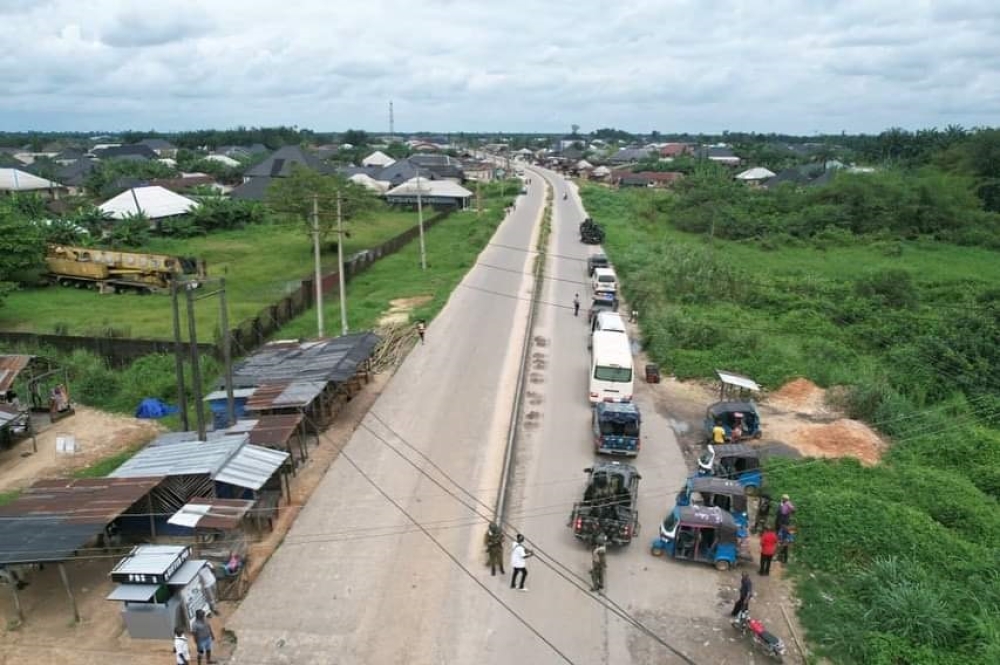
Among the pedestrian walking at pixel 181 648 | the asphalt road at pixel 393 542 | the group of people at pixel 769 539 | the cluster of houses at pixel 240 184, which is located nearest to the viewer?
the pedestrian walking at pixel 181 648

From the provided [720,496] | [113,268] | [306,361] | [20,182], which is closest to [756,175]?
[113,268]

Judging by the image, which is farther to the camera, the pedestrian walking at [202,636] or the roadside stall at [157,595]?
the roadside stall at [157,595]

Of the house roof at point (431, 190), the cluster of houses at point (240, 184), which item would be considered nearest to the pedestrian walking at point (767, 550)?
the cluster of houses at point (240, 184)

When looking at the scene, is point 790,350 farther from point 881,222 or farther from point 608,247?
point 881,222

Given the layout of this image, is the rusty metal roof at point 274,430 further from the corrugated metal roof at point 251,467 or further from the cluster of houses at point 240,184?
the cluster of houses at point 240,184

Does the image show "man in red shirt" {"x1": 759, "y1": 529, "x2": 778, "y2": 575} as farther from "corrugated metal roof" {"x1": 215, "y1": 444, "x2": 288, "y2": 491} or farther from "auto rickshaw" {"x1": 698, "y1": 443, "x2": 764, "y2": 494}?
"corrugated metal roof" {"x1": 215, "y1": 444, "x2": 288, "y2": 491}

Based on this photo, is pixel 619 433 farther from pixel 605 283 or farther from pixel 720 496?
pixel 605 283

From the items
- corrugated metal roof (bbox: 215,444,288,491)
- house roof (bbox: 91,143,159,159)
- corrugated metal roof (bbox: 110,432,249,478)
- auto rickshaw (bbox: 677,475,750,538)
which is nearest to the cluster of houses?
house roof (bbox: 91,143,159,159)
